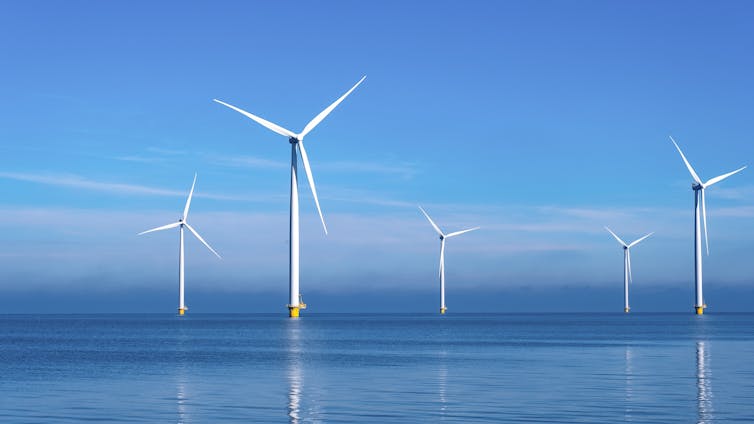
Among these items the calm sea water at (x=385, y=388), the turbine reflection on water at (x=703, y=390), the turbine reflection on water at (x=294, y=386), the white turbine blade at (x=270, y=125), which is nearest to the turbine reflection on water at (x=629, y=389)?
the calm sea water at (x=385, y=388)

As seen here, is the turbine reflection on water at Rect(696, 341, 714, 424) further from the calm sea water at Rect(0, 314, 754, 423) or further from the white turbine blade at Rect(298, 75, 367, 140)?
the white turbine blade at Rect(298, 75, 367, 140)

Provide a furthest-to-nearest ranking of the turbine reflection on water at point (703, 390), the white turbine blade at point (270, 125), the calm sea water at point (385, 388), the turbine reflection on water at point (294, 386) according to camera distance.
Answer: the white turbine blade at point (270, 125) → the turbine reflection on water at point (294, 386) → the calm sea water at point (385, 388) → the turbine reflection on water at point (703, 390)

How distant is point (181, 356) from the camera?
85562mm

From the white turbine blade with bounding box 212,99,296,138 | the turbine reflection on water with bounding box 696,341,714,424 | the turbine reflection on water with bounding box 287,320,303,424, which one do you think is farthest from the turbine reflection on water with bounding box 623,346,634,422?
the white turbine blade with bounding box 212,99,296,138

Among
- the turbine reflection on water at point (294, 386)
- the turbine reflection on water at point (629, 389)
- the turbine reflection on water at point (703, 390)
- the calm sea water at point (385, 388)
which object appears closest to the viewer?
the turbine reflection on water at point (703, 390)

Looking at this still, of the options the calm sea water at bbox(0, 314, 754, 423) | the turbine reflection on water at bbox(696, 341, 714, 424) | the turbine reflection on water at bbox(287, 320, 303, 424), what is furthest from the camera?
the turbine reflection on water at bbox(287, 320, 303, 424)

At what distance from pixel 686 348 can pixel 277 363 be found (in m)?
38.7

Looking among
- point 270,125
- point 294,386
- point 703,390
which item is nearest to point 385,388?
point 294,386

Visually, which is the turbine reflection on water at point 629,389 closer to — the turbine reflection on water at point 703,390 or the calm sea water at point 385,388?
the calm sea water at point 385,388

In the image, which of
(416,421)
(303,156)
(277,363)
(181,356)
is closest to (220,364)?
(277,363)

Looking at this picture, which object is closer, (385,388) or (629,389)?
(629,389)

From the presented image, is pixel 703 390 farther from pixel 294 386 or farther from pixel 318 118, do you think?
pixel 318 118

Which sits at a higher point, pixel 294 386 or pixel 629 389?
pixel 629 389

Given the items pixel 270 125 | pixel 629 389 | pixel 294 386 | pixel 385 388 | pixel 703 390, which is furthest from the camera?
pixel 270 125
